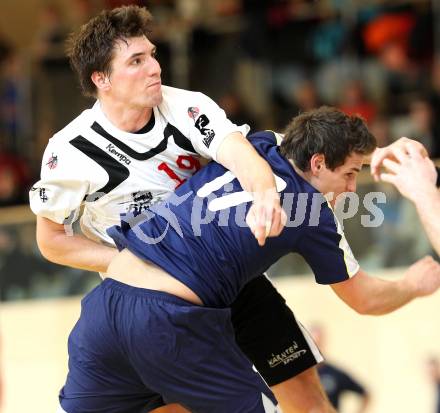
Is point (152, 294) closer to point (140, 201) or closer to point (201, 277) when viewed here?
point (201, 277)

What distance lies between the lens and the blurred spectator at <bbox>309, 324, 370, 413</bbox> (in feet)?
30.5

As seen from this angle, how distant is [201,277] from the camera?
468cm

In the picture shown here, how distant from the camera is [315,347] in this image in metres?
5.63

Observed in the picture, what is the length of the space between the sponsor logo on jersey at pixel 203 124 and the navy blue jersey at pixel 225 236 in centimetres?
22

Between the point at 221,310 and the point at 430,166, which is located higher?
the point at 430,166

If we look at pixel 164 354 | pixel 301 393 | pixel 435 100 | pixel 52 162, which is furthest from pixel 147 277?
pixel 435 100

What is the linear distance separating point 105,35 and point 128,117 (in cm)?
40

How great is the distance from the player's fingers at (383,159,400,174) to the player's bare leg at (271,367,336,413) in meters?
1.74

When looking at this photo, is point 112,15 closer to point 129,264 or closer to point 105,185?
point 105,185

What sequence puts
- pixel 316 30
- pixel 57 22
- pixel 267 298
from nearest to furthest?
pixel 267 298, pixel 316 30, pixel 57 22

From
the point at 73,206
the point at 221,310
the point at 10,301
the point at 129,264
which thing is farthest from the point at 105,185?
the point at 10,301

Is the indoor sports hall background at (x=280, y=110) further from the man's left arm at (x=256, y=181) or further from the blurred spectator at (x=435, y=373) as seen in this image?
the man's left arm at (x=256, y=181)

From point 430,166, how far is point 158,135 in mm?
1451

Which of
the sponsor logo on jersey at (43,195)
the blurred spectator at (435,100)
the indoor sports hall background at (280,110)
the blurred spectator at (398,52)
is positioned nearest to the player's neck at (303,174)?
the sponsor logo on jersey at (43,195)
